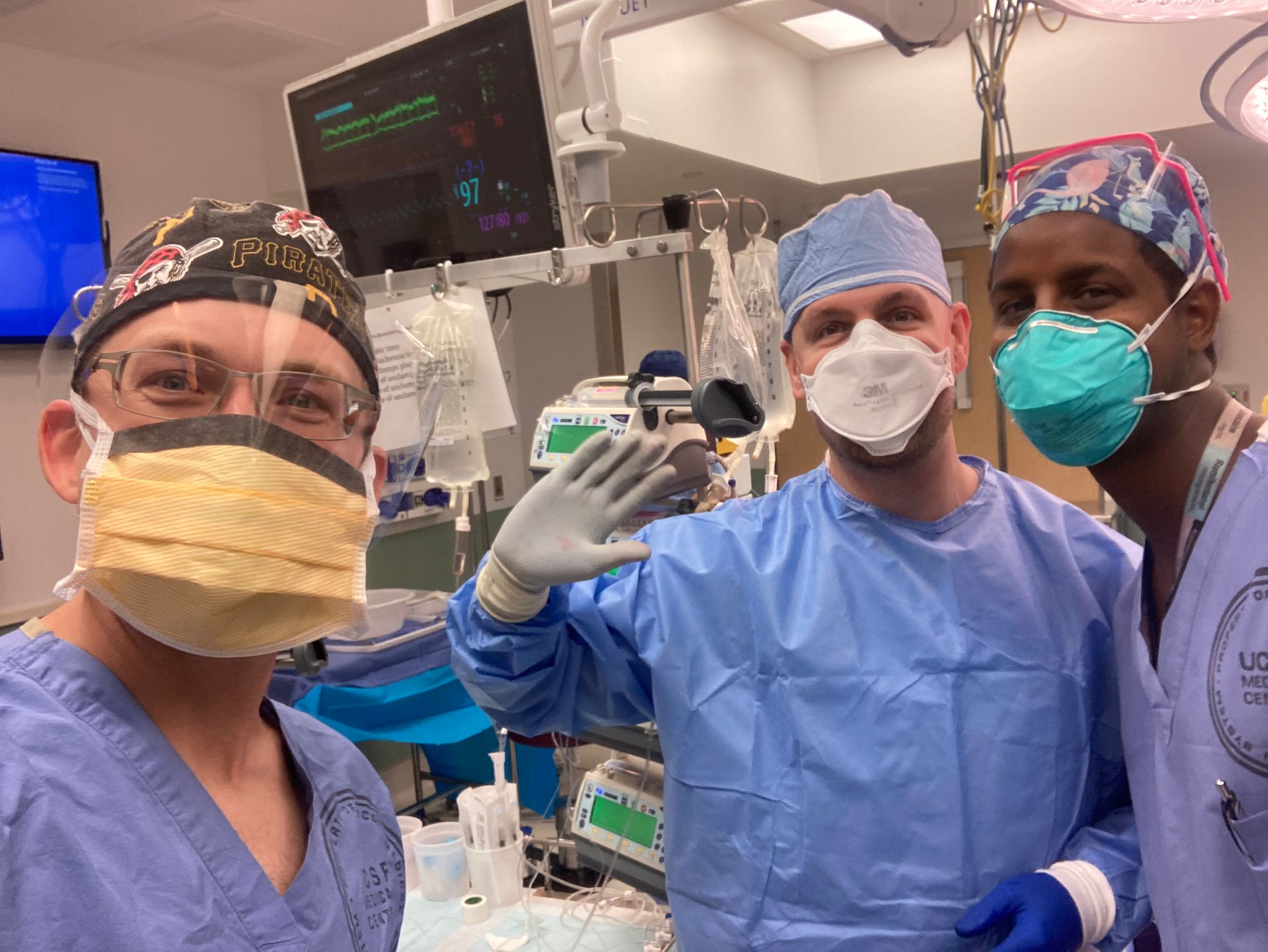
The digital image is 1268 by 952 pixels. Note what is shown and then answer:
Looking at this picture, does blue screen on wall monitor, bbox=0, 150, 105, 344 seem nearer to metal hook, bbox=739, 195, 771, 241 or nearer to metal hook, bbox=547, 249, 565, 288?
metal hook, bbox=547, 249, 565, 288

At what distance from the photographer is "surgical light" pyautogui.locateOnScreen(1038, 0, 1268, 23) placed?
1.30 m

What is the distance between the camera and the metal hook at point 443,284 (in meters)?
1.86

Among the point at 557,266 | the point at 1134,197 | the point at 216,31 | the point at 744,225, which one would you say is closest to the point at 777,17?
the point at 216,31

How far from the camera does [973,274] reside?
20.6 feet

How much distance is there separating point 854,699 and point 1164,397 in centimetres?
52

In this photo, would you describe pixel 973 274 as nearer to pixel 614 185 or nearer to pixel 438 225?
pixel 614 185

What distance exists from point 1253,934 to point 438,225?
5.58 ft

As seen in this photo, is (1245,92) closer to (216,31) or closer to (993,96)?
(993,96)

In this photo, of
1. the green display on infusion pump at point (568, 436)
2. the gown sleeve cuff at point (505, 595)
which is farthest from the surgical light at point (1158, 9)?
the gown sleeve cuff at point (505, 595)

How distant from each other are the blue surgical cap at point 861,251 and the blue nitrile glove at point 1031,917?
0.81 metres

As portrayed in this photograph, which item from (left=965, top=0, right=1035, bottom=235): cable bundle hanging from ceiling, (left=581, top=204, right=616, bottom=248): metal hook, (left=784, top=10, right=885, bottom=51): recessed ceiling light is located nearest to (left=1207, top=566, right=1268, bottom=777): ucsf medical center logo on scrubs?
(left=965, top=0, right=1035, bottom=235): cable bundle hanging from ceiling

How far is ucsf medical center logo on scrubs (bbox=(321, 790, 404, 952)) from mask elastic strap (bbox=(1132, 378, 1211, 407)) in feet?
3.23

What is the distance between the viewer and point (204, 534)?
79 cm

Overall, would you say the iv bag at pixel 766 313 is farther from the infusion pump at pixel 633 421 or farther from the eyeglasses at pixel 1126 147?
the eyeglasses at pixel 1126 147
